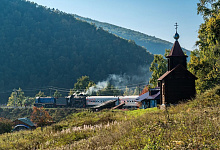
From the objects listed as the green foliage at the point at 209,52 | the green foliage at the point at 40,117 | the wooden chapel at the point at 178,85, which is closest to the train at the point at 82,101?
the green foliage at the point at 40,117

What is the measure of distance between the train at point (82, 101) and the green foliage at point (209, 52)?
27.2 meters

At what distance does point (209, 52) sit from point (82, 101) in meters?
43.9

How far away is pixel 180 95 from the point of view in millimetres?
31031

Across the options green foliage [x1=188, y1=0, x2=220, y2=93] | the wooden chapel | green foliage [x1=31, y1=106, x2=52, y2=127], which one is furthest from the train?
the wooden chapel

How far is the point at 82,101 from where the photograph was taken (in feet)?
234

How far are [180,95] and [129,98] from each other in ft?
110

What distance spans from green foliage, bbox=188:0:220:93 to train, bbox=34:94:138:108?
27.2 m

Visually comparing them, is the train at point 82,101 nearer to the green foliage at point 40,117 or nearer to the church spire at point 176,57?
the green foliage at point 40,117

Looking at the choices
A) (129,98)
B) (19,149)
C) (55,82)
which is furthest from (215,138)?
(55,82)

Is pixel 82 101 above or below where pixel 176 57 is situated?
below

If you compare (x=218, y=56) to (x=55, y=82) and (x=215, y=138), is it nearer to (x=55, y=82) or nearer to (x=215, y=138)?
(x=215, y=138)

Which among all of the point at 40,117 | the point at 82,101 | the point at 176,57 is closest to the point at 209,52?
the point at 176,57

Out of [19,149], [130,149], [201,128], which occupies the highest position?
[201,128]

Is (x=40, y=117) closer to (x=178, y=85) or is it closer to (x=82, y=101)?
(x=82, y=101)
